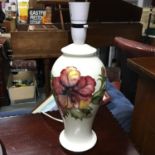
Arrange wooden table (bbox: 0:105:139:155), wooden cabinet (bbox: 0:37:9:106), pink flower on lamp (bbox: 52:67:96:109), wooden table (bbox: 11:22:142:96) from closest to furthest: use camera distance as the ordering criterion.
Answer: pink flower on lamp (bbox: 52:67:96:109) < wooden table (bbox: 0:105:139:155) < wooden table (bbox: 11:22:142:96) < wooden cabinet (bbox: 0:37:9:106)

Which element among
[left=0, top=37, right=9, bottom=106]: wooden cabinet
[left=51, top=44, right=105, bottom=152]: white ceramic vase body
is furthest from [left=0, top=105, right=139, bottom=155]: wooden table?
[left=0, top=37, right=9, bottom=106]: wooden cabinet

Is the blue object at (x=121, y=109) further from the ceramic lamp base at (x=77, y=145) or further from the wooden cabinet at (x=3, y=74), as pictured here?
the wooden cabinet at (x=3, y=74)

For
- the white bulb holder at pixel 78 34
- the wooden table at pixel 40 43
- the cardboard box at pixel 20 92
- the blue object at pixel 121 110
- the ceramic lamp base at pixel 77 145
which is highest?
the white bulb holder at pixel 78 34

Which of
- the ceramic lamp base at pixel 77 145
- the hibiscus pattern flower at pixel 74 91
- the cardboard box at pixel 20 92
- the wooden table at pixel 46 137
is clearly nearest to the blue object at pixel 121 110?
the wooden table at pixel 46 137

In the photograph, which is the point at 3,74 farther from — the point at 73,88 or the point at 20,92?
the point at 73,88

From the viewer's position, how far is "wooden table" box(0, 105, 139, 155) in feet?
2.04

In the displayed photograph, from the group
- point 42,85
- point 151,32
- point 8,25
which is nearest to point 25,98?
point 42,85

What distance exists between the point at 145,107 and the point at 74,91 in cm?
29

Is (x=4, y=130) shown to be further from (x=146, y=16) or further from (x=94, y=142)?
(x=146, y=16)

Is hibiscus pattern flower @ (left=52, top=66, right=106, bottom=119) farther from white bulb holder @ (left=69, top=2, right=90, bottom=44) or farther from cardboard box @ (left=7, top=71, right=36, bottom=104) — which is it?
cardboard box @ (left=7, top=71, right=36, bottom=104)

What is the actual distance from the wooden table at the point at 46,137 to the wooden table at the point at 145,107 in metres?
0.07

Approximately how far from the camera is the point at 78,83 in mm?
511

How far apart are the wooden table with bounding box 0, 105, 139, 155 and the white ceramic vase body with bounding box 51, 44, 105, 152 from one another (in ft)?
0.42

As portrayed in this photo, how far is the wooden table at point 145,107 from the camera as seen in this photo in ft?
2.10
